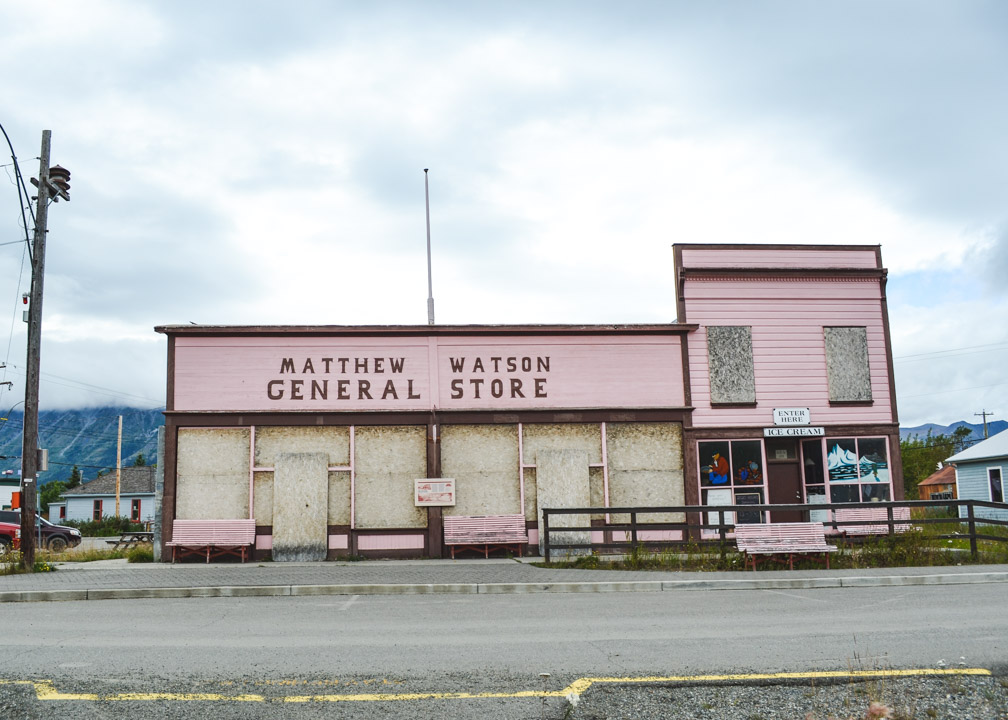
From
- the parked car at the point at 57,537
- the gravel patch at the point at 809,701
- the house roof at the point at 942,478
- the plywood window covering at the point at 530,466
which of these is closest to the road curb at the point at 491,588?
the plywood window covering at the point at 530,466

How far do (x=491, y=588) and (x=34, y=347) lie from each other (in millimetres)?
11216

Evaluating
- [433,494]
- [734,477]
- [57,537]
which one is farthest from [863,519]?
[57,537]

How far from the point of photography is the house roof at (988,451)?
36.8 metres

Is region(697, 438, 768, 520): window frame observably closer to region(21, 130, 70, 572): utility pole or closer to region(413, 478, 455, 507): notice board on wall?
region(413, 478, 455, 507): notice board on wall

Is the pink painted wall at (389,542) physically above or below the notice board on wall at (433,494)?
below

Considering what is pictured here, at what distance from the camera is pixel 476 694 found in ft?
22.5

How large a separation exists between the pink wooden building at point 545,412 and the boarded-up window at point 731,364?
0.16ft

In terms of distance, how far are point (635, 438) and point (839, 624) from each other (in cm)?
1087

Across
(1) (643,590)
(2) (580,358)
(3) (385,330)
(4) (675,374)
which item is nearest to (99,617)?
(1) (643,590)

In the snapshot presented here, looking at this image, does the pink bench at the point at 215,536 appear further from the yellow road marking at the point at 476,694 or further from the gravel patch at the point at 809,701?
the gravel patch at the point at 809,701

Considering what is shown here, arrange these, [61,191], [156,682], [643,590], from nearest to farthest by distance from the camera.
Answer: [156,682]
[643,590]
[61,191]

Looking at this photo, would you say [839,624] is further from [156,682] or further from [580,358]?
[580,358]

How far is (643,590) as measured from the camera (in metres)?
13.6

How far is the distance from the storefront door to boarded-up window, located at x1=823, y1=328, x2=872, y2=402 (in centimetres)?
206
